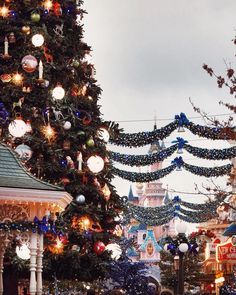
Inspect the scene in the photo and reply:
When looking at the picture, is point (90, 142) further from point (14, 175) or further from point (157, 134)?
point (14, 175)

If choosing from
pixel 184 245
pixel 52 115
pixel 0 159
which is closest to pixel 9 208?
pixel 0 159

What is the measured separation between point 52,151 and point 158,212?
86.4 feet

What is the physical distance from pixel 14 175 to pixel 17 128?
169 inches

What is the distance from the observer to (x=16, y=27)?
2123 centimetres

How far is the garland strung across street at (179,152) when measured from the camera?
27.6 meters

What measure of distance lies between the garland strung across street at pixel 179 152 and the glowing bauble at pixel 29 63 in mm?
7977

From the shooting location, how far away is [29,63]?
20328 millimetres

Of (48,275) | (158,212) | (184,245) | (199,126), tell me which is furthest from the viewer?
(158,212)

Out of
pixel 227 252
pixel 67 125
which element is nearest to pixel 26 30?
pixel 67 125

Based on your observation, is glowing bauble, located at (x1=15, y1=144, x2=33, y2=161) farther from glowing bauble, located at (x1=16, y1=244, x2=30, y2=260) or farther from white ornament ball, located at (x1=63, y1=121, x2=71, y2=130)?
glowing bauble, located at (x1=16, y1=244, x2=30, y2=260)

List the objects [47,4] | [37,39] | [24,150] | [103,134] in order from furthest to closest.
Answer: [103,134] → [47,4] → [37,39] → [24,150]

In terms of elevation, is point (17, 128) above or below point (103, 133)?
below

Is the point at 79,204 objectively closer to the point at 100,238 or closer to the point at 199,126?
the point at 100,238

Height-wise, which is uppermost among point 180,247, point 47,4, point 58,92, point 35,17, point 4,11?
point 47,4
